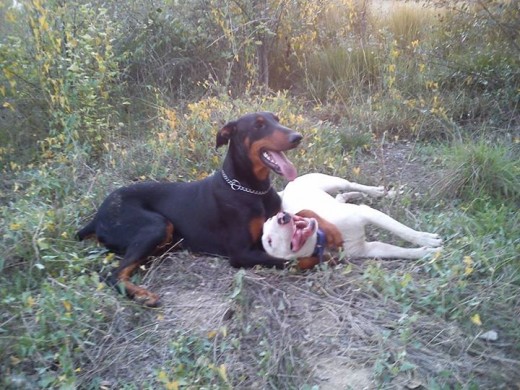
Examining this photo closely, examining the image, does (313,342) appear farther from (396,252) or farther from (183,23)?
(183,23)

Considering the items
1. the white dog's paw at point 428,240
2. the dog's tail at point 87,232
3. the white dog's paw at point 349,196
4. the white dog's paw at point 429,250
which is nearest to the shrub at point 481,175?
the white dog's paw at point 349,196

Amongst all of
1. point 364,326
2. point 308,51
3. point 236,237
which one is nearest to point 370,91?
point 308,51

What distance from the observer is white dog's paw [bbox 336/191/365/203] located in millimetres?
4812

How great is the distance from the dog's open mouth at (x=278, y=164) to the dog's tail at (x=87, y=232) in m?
1.38

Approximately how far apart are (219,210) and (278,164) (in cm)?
56

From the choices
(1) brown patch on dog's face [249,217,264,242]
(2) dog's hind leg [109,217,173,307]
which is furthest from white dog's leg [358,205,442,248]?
(2) dog's hind leg [109,217,173,307]

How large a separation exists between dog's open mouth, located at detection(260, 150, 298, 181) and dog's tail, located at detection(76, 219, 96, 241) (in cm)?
138

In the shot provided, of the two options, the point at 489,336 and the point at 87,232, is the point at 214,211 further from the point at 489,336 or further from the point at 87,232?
the point at 489,336

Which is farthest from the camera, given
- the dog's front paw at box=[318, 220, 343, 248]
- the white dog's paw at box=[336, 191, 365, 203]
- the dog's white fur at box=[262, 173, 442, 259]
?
the white dog's paw at box=[336, 191, 365, 203]

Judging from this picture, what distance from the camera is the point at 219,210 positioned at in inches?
170

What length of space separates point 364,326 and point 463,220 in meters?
1.38

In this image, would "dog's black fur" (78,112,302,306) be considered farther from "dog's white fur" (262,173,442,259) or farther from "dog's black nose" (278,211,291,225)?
"dog's black nose" (278,211,291,225)

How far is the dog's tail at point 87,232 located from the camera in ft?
14.5

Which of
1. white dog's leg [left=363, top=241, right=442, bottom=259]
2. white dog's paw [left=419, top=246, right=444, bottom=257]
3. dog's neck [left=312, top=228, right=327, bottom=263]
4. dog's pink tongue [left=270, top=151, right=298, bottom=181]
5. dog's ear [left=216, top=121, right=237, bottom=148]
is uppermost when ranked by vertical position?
dog's ear [left=216, top=121, right=237, bottom=148]
